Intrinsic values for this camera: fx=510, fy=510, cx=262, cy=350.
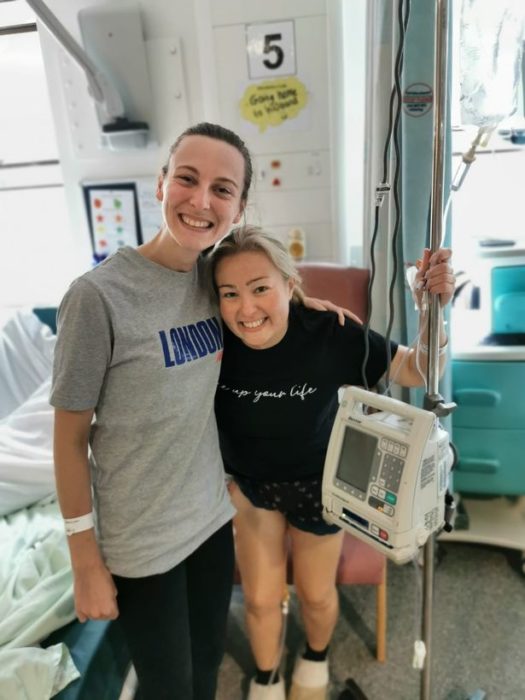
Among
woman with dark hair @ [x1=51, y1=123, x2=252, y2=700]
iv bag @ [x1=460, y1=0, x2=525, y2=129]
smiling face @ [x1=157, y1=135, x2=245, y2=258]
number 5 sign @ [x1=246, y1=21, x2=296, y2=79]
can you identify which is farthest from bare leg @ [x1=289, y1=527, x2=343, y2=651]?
number 5 sign @ [x1=246, y1=21, x2=296, y2=79]

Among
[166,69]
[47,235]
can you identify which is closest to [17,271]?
[47,235]

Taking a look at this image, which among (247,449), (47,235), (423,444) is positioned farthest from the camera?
(47,235)

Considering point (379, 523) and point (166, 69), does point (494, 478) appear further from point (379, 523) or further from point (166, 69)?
point (166, 69)

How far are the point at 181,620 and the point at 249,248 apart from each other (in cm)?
72

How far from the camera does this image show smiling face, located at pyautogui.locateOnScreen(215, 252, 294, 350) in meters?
0.98

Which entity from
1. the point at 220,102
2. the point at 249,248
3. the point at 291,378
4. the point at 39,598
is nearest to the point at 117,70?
the point at 220,102

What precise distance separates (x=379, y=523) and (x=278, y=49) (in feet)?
5.15

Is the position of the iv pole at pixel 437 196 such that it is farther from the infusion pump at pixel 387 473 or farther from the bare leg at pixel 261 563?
the bare leg at pixel 261 563

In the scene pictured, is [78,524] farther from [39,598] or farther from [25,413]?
[25,413]

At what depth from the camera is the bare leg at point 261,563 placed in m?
1.18

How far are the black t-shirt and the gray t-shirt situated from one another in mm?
103

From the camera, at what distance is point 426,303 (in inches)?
35.2

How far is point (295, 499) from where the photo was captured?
1.15 meters

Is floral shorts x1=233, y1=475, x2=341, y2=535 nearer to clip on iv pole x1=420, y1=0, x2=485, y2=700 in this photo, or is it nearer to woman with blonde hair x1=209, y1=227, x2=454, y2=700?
woman with blonde hair x1=209, y1=227, x2=454, y2=700
